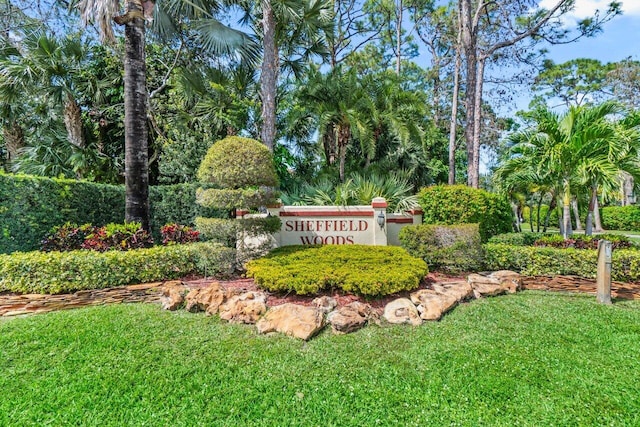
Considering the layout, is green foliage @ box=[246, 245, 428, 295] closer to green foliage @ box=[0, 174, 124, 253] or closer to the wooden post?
the wooden post

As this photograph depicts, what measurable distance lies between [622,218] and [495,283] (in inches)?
927

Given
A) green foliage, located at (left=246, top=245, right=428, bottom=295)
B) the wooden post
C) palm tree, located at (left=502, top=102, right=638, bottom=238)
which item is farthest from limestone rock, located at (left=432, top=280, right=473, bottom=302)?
palm tree, located at (left=502, top=102, right=638, bottom=238)

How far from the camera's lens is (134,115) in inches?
245

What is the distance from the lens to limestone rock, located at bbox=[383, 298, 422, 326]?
13.5ft

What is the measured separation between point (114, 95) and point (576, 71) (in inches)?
1202

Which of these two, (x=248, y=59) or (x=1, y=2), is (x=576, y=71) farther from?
(x=1, y=2)

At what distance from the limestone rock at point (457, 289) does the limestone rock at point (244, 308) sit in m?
2.79

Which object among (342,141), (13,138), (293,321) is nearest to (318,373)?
(293,321)

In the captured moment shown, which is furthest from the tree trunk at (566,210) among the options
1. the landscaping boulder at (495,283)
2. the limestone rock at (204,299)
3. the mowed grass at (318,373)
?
the limestone rock at (204,299)

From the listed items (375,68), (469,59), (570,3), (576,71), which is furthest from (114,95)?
(576,71)

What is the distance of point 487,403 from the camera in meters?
2.57

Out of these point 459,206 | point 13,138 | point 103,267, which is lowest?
point 103,267

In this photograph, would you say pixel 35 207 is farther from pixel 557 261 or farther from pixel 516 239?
pixel 516 239

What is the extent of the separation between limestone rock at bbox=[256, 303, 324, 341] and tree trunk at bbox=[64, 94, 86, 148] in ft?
32.6
